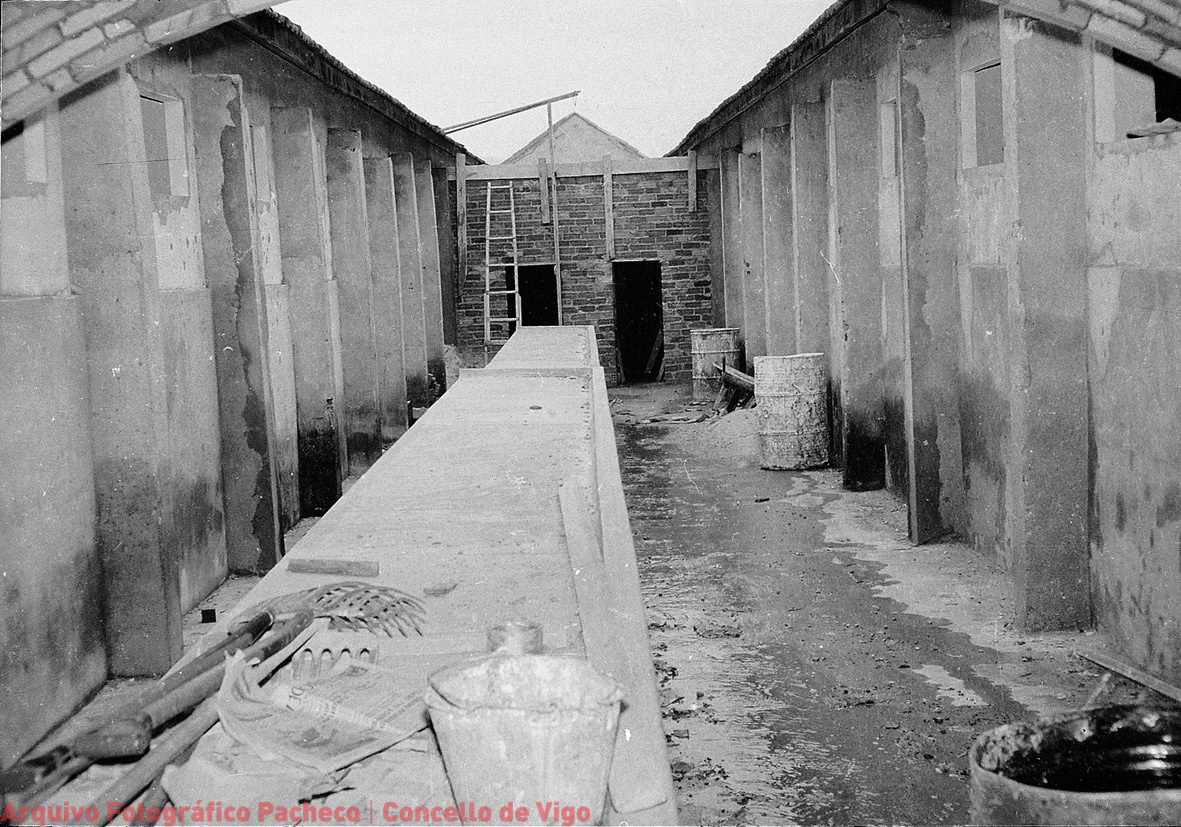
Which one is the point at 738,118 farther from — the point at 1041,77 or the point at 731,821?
the point at 731,821

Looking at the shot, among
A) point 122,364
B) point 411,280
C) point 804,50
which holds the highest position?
point 804,50

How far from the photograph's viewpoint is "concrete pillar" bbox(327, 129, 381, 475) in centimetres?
1252

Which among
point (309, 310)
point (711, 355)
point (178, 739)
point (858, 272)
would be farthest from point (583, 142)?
point (178, 739)

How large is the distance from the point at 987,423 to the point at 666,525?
2.78 m

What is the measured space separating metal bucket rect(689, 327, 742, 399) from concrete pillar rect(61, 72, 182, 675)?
469 inches

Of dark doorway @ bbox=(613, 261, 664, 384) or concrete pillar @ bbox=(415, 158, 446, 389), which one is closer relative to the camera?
concrete pillar @ bbox=(415, 158, 446, 389)

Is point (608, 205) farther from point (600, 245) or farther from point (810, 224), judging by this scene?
point (810, 224)

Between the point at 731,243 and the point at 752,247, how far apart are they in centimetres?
206

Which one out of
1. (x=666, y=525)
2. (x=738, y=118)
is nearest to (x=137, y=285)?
(x=666, y=525)

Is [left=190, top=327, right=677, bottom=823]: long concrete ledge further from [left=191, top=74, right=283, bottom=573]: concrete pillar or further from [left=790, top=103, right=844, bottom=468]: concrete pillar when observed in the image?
[left=790, top=103, right=844, bottom=468]: concrete pillar

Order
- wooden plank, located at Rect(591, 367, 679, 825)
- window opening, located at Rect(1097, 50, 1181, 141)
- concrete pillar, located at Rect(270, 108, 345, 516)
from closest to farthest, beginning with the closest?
wooden plank, located at Rect(591, 367, 679, 825)
window opening, located at Rect(1097, 50, 1181, 141)
concrete pillar, located at Rect(270, 108, 345, 516)

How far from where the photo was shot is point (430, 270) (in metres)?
18.2

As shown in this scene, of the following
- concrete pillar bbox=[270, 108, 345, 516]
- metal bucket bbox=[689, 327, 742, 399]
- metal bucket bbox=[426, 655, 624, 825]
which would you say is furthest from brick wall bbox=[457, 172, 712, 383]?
metal bucket bbox=[426, 655, 624, 825]

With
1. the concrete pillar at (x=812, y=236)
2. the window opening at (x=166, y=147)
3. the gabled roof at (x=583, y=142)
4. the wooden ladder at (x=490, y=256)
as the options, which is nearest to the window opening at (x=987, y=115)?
the concrete pillar at (x=812, y=236)
